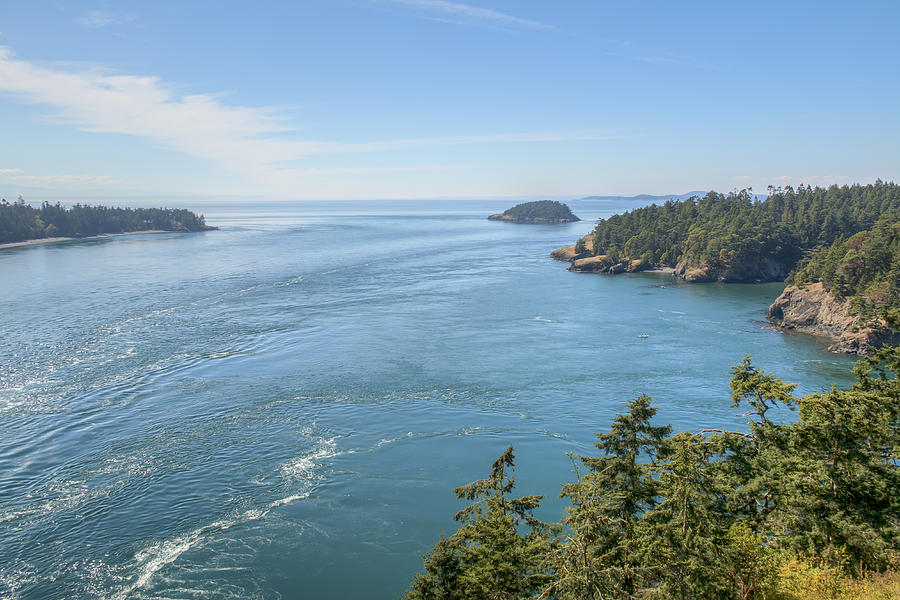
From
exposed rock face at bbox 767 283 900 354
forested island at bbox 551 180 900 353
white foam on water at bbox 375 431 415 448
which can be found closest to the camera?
white foam on water at bbox 375 431 415 448

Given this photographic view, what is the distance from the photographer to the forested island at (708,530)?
16.5 metres

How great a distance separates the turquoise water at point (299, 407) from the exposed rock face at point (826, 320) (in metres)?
2.93

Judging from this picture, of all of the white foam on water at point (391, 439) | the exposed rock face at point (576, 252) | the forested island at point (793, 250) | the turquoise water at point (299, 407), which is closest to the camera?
the turquoise water at point (299, 407)

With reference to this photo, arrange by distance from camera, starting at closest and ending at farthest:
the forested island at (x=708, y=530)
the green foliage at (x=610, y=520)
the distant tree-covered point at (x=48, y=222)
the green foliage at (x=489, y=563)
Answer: the green foliage at (x=610, y=520) → the forested island at (x=708, y=530) → the green foliage at (x=489, y=563) → the distant tree-covered point at (x=48, y=222)

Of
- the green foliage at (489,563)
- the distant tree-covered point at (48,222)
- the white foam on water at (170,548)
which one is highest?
the distant tree-covered point at (48,222)

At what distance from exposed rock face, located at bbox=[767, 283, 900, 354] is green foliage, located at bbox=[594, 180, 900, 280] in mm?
27117

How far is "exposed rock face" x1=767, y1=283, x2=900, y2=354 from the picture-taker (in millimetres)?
57625

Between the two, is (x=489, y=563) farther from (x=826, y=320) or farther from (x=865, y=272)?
(x=865, y=272)

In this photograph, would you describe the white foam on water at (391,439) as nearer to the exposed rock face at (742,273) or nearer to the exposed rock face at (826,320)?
the exposed rock face at (826,320)

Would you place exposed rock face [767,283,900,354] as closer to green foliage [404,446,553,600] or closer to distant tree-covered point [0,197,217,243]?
green foliage [404,446,553,600]

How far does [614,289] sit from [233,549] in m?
81.0

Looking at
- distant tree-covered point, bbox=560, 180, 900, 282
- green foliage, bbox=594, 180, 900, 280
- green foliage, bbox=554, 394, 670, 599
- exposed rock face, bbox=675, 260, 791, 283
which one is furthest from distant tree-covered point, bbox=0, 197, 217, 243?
green foliage, bbox=554, 394, 670, 599

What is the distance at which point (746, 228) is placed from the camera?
10319 cm

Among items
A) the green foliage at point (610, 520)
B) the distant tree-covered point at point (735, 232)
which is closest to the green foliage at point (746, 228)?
the distant tree-covered point at point (735, 232)
